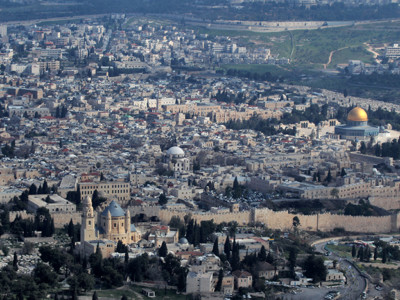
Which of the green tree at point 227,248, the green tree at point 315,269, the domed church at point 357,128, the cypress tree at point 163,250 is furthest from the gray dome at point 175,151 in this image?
the green tree at point 315,269

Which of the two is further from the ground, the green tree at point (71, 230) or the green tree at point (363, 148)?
the green tree at point (71, 230)

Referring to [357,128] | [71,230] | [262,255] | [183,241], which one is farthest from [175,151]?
[262,255]

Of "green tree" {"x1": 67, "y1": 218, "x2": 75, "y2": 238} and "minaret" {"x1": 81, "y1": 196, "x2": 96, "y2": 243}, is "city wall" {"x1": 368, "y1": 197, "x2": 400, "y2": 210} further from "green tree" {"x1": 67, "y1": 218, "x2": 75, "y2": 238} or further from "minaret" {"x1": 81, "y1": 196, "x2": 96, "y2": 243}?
"minaret" {"x1": 81, "y1": 196, "x2": 96, "y2": 243}

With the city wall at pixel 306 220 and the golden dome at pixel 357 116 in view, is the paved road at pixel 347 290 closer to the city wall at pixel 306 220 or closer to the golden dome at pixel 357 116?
the city wall at pixel 306 220

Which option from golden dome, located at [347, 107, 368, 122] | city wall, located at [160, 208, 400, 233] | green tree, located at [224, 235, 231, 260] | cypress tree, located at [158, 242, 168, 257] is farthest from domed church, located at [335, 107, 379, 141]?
cypress tree, located at [158, 242, 168, 257]

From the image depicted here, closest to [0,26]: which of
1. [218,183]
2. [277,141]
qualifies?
[277,141]
